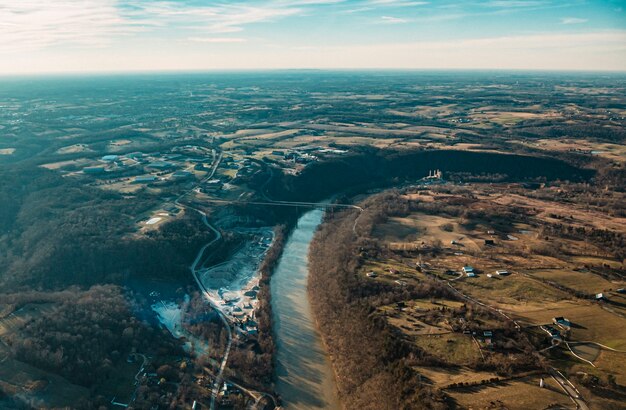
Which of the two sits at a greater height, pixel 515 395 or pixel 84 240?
pixel 84 240

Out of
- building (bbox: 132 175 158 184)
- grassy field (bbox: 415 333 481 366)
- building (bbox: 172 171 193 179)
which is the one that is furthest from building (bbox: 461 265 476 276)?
building (bbox: 132 175 158 184)

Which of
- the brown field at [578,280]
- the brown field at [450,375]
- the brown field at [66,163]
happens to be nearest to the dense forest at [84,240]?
the brown field at [66,163]

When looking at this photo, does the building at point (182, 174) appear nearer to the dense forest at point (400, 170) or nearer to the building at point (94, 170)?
the building at point (94, 170)

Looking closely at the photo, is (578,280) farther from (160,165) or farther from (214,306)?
(160,165)

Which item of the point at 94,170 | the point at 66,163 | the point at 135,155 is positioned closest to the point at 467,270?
the point at 94,170

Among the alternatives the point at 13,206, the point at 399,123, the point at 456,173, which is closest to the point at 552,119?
the point at 399,123

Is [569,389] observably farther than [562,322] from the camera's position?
No

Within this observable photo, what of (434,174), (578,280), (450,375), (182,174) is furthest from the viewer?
(434,174)

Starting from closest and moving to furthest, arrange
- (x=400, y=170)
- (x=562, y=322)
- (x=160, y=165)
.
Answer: (x=562, y=322) < (x=160, y=165) < (x=400, y=170)

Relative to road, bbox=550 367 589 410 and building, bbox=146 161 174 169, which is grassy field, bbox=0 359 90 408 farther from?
building, bbox=146 161 174 169
